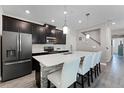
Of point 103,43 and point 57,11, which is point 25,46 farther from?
point 103,43

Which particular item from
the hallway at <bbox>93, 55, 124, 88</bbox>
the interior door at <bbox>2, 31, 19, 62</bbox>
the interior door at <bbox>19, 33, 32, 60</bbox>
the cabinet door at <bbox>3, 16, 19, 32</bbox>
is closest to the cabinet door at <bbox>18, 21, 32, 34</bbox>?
the cabinet door at <bbox>3, 16, 19, 32</bbox>

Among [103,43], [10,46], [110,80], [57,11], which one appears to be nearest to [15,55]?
[10,46]

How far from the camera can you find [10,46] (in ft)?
9.94

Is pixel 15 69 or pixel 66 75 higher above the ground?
pixel 66 75

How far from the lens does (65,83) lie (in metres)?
1.59

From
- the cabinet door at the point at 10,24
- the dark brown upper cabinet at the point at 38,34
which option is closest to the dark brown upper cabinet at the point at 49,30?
the dark brown upper cabinet at the point at 38,34

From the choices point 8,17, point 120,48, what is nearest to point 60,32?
point 8,17

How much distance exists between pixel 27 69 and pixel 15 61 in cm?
60

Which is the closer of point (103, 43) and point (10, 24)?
point (10, 24)

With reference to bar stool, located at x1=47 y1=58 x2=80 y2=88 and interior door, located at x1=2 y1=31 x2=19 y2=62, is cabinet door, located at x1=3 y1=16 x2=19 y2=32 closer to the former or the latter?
interior door, located at x1=2 y1=31 x2=19 y2=62

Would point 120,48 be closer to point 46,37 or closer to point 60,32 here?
point 60,32

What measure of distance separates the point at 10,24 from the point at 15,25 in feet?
0.63

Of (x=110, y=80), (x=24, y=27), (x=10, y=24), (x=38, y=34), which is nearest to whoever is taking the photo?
(x=110, y=80)

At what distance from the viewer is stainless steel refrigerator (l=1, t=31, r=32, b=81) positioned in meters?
2.91
